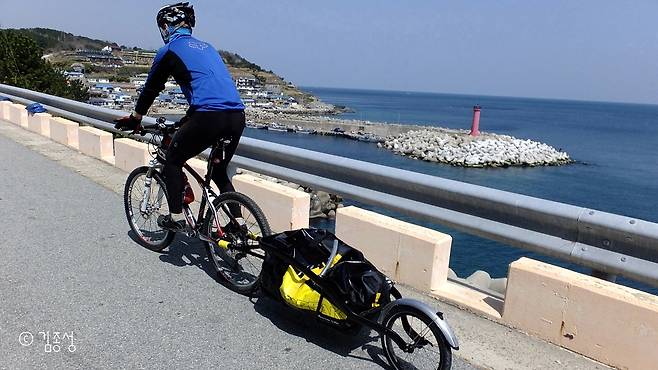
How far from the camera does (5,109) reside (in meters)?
13.7

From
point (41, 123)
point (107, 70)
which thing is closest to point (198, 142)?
point (41, 123)

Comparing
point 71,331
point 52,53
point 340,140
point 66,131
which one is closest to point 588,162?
point 340,140

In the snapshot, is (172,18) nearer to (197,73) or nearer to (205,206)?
(197,73)

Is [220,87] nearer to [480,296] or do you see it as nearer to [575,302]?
[480,296]

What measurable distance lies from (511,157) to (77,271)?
66732mm

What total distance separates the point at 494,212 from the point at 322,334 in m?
1.50

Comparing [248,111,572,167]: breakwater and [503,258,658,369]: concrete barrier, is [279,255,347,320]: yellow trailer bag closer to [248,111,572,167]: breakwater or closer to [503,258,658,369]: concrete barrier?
[503,258,658,369]: concrete barrier

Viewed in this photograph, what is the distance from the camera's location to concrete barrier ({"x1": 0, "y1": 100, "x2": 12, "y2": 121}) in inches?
533

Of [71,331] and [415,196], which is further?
[415,196]

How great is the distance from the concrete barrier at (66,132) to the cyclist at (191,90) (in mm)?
6558

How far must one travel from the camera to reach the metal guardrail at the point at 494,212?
3109mm

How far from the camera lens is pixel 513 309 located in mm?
3525

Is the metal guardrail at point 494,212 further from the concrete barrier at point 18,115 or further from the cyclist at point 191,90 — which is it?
the concrete barrier at point 18,115

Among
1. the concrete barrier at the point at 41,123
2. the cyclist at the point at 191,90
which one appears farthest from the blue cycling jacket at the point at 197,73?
the concrete barrier at the point at 41,123
